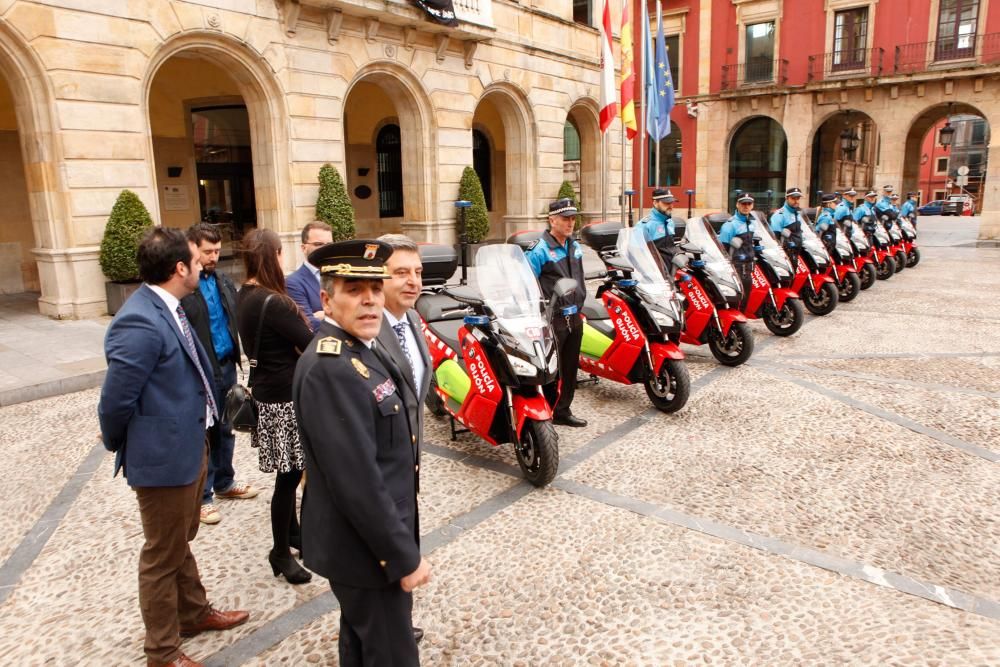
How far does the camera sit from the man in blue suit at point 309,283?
145 inches

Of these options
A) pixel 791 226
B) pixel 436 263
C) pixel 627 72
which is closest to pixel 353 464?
pixel 436 263

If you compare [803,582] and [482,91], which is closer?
[803,582]

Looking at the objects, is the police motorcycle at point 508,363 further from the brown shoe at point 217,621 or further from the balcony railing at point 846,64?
the balcony railing at point 846,64

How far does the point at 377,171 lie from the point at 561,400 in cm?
1448

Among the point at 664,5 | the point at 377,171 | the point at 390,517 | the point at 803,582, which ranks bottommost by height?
the point at 803,582

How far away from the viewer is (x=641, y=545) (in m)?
3.66

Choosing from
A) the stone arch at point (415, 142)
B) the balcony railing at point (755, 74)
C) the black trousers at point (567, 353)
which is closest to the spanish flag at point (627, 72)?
the stone arch at point (415, 142)

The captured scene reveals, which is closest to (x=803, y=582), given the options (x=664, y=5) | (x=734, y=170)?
(x=734, y=170)

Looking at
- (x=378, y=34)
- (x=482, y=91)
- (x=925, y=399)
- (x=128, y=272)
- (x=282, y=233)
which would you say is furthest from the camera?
(x=482, y=91)

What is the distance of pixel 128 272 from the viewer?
9680 mm

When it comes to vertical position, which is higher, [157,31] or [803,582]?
[157,31]

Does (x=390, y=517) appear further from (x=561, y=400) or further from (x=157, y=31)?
(x=157, y=31)

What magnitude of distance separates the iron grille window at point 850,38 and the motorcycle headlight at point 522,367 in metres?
27.1

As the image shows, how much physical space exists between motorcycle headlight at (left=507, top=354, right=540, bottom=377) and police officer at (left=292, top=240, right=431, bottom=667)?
2.43 metres
